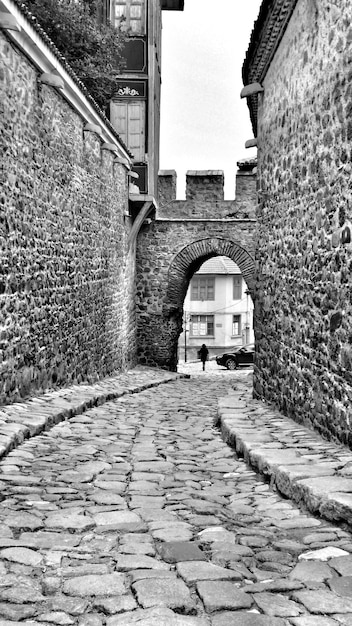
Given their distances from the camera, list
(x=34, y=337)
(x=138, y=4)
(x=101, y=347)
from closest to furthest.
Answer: (x=34, y=337) → (x=101, y=347) → (x=138, y=4)

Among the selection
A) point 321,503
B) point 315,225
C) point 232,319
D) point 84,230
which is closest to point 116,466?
point 321,503

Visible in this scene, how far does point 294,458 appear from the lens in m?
4.98

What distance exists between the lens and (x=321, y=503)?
A: 388 cm

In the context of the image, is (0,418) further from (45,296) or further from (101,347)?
(101,347)

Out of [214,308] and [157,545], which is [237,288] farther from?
[157,545]

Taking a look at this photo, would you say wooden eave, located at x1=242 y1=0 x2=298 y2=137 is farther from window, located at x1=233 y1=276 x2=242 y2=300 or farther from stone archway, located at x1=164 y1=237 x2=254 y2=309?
window, located at x1=233 y1=276 x2=242 y2=300

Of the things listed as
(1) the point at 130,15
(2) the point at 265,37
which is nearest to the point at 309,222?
(2) the point at 265,37

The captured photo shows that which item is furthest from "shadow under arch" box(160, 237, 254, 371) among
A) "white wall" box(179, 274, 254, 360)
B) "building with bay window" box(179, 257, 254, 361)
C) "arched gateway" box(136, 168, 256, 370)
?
"white wall" box(179, 274, 254, 360)

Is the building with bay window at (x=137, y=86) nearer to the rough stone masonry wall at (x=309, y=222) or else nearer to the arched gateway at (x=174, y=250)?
the arched gateway at (x=174, y=250)

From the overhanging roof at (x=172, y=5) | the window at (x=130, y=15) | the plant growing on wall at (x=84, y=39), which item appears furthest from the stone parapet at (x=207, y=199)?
the overhanging roof at (x=172, y=5)

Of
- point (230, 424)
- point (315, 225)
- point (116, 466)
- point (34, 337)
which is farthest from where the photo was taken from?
point (34, 337)

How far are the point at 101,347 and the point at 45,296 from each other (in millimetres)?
3886

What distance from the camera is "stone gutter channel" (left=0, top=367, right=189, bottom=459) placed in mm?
5855

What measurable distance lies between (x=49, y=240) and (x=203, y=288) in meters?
32.1
